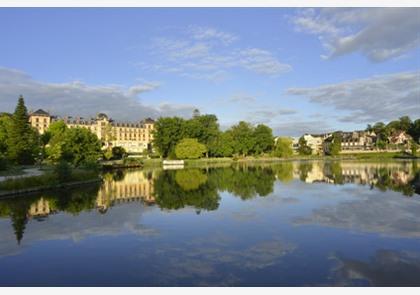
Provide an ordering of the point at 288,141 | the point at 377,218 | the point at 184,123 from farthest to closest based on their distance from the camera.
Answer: the point at 288,141 < the point at 184,123 < the point at 377,218

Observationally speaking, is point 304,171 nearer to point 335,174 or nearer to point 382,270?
point 335,174

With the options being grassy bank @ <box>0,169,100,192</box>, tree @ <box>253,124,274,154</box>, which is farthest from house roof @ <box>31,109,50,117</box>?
grassy bank @ <box>0,169,100,192</box>

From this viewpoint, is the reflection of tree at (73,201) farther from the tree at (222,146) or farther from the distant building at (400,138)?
the distant building at (400,138)

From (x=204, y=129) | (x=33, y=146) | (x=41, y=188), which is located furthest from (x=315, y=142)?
(x=41, y=188)

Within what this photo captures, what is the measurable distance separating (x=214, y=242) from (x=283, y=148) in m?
91.2

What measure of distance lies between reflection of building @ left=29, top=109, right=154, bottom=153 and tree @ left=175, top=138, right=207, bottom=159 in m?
20.5

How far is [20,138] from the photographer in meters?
42.4

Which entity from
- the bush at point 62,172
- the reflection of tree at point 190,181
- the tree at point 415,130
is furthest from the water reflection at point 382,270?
the tree at point 415,130

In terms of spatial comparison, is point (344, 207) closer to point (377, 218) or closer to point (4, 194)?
point (377, 218)

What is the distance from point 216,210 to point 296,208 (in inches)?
147

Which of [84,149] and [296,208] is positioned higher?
[84,149]

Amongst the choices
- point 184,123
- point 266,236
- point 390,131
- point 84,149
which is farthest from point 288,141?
point 266,236

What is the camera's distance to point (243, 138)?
9575 centimetres

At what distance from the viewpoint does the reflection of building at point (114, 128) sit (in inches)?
3885
